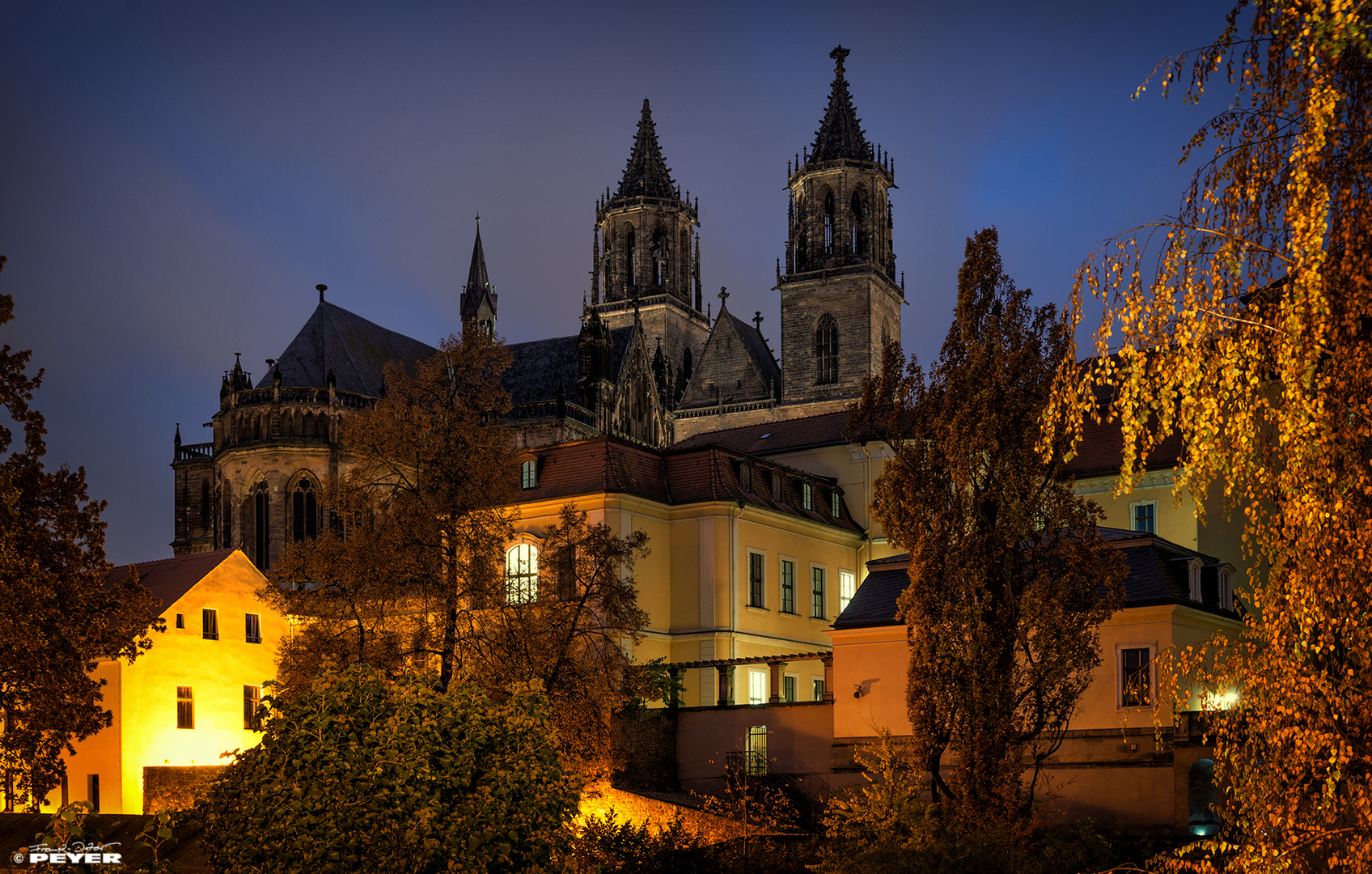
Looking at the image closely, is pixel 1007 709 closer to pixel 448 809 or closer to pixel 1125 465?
pixel 448 809

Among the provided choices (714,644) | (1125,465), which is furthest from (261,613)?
(1125,465)

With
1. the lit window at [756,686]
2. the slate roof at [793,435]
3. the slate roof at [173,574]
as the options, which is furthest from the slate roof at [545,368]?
the lit window at [756,686]

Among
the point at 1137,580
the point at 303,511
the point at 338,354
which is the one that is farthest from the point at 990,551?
the point at 338,354

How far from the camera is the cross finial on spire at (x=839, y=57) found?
3489 inches

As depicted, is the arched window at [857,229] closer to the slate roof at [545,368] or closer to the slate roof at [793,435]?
the slate roof at [545,368]

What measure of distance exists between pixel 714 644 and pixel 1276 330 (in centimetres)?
3081

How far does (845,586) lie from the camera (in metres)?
44.0

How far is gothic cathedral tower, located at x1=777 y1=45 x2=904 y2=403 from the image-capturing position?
85.2 m

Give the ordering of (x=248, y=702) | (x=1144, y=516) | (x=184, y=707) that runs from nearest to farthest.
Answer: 1. (x=1144, y=516)
2. (x=184, y=707)
3. (x=248, y=702)

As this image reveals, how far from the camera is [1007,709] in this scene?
2017 centimetres

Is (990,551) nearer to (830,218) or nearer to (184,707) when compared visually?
(184,707)

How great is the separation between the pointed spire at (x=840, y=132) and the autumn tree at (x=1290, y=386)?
264 feet

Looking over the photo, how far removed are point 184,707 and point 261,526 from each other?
22.5 meters

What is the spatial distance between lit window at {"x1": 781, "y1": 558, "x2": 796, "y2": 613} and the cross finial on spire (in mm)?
54551
